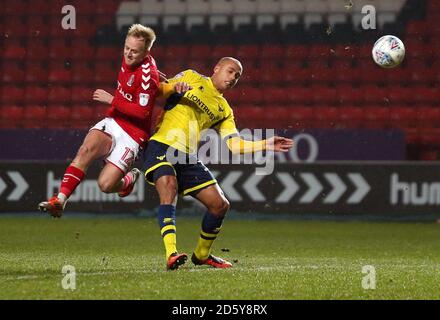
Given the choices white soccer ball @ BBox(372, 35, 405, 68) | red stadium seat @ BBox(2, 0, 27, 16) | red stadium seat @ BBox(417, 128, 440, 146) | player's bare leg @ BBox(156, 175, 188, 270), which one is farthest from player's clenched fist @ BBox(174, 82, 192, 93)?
red stadium seat @ BBox(2, 0, 27, 16)

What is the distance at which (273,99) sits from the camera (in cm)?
1650

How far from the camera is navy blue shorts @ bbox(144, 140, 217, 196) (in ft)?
23.8

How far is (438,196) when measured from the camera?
42.8 ft

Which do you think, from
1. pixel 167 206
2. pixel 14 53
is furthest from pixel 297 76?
pixel 167 206

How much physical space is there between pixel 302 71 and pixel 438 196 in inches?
176

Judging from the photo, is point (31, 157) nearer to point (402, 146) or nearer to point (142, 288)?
point (402, 146)

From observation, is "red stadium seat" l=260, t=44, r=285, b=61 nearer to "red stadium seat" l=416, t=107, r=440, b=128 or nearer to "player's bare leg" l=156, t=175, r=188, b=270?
"red stadium seat" l=416, t=107, r=440, b=128

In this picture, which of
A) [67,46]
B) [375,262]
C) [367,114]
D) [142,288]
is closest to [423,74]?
[367,114]

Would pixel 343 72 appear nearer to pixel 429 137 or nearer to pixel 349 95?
pixel 349 95

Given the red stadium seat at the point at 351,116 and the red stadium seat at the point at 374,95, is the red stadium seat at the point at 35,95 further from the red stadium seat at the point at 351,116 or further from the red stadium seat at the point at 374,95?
the red stadium seat at the point at 374,95

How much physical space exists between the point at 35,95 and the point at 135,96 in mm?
9928

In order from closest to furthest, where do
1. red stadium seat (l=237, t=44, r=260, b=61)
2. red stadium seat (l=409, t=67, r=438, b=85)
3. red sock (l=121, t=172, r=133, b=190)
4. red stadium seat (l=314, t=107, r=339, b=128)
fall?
red sock (l=121, t=172, r=133, b=190) → red stadium seat (l=314, t=107, r=339, b=128) → red stadium seat (l=409, t=67, r=438, b=85) → red stadium seat (l=237, t=44, r=260, b=61)

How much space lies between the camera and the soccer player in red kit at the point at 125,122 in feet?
23.9

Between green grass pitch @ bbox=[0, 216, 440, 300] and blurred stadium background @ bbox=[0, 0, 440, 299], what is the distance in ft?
0.48
